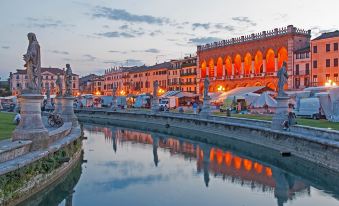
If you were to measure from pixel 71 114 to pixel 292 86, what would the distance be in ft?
137

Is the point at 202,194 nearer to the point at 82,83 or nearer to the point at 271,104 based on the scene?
the point at 271,104

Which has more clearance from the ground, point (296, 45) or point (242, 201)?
point (296, 45)

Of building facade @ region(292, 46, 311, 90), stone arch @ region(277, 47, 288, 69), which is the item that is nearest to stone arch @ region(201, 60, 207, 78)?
stone arch @ region(277, 47, 288, 69)

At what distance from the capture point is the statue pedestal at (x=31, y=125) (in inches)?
669

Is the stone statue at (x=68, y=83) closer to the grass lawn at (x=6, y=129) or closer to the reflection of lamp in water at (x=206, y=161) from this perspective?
the grass lawn at (x=6, y=129)

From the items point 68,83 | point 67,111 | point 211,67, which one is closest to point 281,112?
point 67,111

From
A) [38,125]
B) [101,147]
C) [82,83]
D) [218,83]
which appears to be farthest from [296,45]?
[82,83]

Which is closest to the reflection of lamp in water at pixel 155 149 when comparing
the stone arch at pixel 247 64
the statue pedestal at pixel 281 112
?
the statue pedestal at pixel 281 112

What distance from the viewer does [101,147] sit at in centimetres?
3394

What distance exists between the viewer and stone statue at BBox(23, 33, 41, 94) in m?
Result: 17.5

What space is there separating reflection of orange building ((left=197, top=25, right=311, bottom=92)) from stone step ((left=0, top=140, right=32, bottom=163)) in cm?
5466

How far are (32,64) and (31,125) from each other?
236 centimetres

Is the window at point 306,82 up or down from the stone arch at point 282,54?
down

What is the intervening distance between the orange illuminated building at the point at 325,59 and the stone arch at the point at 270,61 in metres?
6.51
